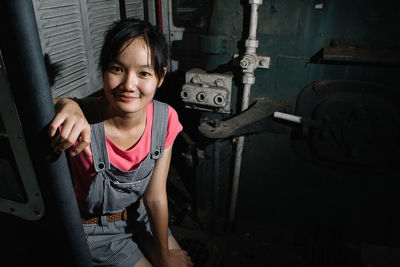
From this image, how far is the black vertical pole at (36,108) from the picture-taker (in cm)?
90

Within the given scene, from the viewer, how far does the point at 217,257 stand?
3.46 m

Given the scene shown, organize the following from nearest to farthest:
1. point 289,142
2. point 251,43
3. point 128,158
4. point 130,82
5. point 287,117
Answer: point 130,82, point 128,158, point 251,43, point 287,117, point 289,142

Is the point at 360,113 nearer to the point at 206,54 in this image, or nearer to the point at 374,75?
the point at 374,75

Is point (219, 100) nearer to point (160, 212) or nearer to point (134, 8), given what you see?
point (160, 212)

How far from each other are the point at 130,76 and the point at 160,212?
1.12 metres

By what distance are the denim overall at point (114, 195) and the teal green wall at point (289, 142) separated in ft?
4.07

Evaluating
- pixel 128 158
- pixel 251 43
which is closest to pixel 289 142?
pixel 251 43

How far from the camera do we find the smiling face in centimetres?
175

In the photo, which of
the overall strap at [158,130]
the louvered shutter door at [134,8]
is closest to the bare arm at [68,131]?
the overall strap at [158,130]

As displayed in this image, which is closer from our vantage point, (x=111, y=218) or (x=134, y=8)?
(x=111, y=218)

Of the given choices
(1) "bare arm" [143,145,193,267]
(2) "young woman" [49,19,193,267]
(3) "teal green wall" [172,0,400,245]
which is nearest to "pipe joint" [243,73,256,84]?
(3) "teal green wall" [172,0,400,245]

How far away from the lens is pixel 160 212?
2.33 meters

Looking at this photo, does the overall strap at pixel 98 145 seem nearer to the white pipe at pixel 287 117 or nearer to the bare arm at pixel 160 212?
the bare arm at pixel 160 212

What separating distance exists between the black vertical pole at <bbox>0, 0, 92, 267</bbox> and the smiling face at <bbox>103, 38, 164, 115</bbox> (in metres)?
0.73
